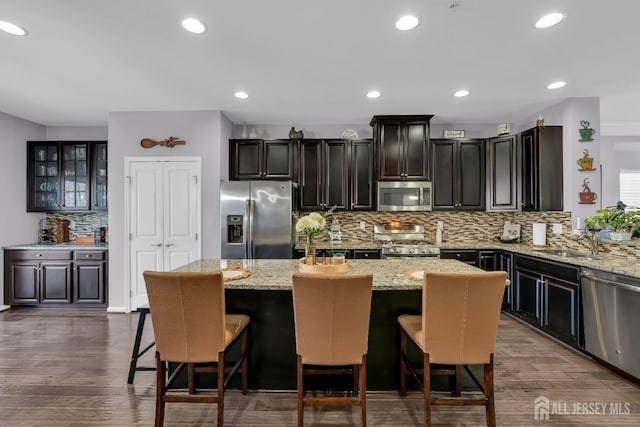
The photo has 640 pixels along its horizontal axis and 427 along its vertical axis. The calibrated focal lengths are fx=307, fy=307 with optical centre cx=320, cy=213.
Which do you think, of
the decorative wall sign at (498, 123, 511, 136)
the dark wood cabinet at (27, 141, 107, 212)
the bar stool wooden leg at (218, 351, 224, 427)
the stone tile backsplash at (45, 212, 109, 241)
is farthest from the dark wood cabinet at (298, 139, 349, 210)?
the stone tile backsplash at (45, 212, 109, 241)

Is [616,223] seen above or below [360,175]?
below

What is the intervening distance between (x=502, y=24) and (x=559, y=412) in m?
2.80

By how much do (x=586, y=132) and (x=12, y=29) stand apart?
573cm

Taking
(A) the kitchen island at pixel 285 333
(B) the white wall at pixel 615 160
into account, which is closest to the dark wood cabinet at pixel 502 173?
(B) the white wall at pixel 615 160

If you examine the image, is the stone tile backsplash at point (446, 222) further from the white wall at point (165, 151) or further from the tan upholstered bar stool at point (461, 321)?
the tan upholstered bar stool at point (461, 321)

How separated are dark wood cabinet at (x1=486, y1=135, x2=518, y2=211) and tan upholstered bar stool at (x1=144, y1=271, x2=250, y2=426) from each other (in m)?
4.16

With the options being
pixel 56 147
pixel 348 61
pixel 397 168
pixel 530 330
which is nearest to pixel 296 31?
pixel 348 61

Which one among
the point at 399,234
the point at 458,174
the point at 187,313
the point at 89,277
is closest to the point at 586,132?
the point at 458,174

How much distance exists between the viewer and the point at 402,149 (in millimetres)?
4449

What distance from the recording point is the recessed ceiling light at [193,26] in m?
2.23

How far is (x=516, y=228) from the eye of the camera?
183 inches

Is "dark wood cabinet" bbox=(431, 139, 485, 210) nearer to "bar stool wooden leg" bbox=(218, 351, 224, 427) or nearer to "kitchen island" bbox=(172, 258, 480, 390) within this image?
"kitchen island" bbox=(172, 258, 480, 390)

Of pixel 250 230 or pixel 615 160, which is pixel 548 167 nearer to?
pixel 615 160

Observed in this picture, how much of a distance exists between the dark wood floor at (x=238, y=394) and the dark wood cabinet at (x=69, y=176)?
214 cm
